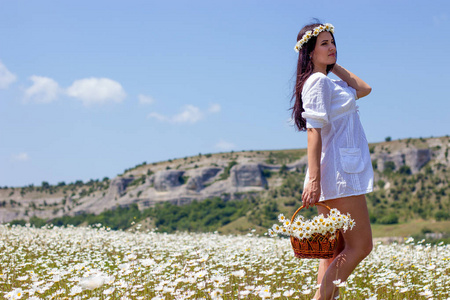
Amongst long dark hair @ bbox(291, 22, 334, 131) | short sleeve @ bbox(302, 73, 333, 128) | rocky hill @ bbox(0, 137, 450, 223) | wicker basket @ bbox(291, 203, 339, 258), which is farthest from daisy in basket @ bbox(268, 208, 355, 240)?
rocky hill @ bbox(0, 137, 450, 223)

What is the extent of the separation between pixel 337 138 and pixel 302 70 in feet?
2.60

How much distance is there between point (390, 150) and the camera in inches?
3873

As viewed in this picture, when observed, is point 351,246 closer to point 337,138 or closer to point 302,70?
point 337,138

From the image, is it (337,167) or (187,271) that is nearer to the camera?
(337,167)

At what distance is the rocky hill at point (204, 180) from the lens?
300 feet

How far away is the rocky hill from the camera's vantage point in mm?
91438

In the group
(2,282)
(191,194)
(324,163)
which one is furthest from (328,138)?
(191,194)

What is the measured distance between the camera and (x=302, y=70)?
4.33m

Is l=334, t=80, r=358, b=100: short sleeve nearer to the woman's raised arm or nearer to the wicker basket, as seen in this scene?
the woman's raised arm

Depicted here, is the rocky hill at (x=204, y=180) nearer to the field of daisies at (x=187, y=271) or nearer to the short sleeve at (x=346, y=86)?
the field of daisies at (x=187, y=271)

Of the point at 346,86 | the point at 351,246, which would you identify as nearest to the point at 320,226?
the point at 351,246

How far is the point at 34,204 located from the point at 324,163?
401 feet

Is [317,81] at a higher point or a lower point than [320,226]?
higher

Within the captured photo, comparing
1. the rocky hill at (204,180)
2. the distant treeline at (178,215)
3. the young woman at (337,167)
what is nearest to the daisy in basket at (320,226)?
the young woman at (337,167)
